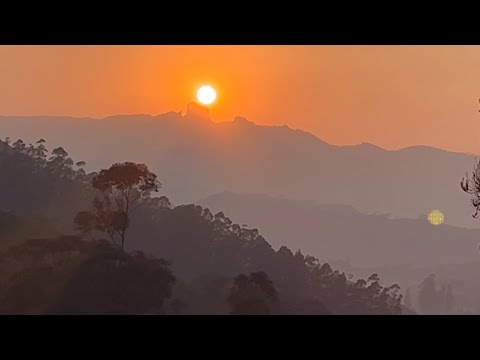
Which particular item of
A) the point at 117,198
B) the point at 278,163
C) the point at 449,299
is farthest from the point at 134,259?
the point at 278,163

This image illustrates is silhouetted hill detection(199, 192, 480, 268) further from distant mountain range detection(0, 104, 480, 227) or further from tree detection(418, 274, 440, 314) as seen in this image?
tree detection(418, 274, 440, 314)

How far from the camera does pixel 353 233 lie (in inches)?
1665

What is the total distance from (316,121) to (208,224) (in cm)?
2444

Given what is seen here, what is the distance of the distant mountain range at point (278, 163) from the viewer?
123 feet

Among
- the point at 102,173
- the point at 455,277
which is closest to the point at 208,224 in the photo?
the point at 102,173

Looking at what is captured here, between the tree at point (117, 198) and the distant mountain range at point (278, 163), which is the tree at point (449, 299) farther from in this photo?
the tree at point (117, 198)

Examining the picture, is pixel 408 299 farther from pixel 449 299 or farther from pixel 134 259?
pixel 134 259

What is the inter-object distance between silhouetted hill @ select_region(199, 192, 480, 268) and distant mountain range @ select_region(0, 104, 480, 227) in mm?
1500

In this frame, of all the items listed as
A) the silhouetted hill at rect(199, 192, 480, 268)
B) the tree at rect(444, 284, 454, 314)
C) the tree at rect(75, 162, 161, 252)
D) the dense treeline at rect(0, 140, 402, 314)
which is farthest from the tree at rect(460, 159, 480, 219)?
the silhouetted hill at rect(199, 192, 480, 268)

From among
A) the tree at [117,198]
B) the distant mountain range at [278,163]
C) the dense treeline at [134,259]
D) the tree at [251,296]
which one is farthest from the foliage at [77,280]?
the distant mountain range at [278,163]

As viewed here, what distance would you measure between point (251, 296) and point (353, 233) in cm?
2822

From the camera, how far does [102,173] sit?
693 inches
